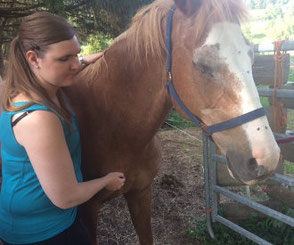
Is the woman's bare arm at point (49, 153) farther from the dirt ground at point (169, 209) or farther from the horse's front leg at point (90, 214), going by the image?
the dirt ground at point (169, 209)

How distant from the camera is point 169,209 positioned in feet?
10.7

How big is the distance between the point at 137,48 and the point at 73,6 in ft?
10.3

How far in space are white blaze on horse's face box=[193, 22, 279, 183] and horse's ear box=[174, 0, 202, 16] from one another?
15cm

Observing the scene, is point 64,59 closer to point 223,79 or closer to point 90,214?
point 223,79

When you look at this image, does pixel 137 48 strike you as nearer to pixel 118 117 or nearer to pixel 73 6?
pixel 118 117

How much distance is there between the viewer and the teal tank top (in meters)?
1.14

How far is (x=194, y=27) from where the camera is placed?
49.4 inches

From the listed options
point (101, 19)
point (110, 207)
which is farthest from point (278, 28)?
point (110, 207)

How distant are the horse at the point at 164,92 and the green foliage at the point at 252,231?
105cm

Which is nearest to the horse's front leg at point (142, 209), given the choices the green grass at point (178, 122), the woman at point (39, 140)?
the woman at point (39, 140)

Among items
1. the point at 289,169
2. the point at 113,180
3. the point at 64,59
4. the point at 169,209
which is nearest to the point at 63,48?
the point at 64,59

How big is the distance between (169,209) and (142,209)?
1.12 metres

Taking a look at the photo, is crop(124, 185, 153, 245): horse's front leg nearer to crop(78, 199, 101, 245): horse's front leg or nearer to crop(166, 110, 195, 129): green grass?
crop(78, 199, 101, 245): horse's front leg

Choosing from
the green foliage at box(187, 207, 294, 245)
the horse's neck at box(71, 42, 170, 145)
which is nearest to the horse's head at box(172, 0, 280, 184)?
the horse's neck at box(71, 42, 170, 145)
